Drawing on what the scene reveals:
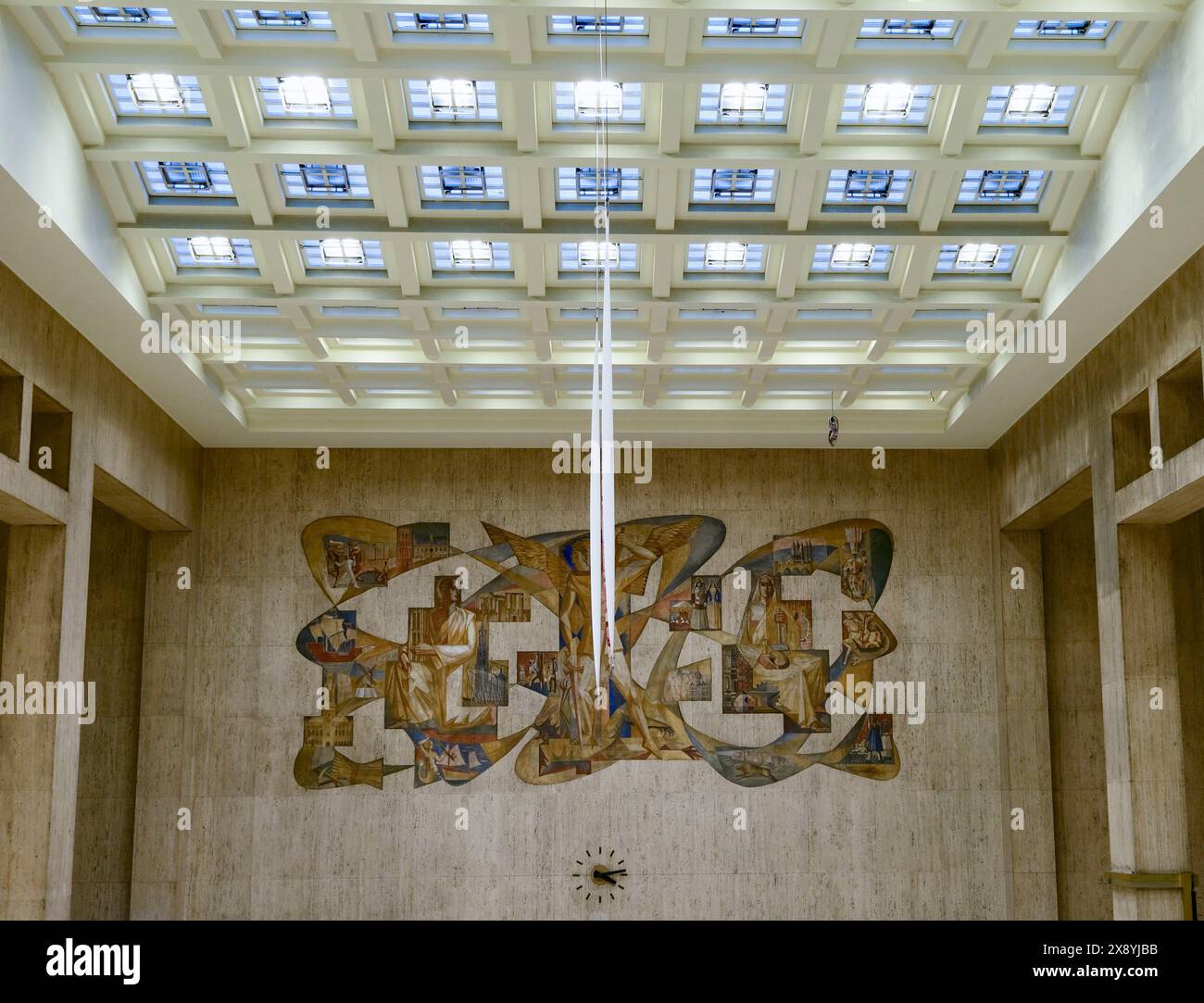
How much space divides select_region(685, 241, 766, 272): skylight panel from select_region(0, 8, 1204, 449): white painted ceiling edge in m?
3.55

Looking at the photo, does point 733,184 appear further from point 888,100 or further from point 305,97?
point 305,97

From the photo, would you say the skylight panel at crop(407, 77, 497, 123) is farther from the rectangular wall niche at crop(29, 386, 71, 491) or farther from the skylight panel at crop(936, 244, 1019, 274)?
the skylight panel at crop(936, 244, 1019, 274)

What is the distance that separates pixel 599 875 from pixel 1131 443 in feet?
32.9

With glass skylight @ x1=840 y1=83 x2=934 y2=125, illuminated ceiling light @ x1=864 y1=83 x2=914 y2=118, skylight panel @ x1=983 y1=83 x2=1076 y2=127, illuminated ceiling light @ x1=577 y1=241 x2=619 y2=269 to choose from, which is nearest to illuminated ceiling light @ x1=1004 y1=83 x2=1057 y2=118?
skylight panel @ x1=983 y1=83 x2=1076 y2=127

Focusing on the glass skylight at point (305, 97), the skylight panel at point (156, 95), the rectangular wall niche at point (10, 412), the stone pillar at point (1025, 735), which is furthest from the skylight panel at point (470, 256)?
the stone pillar at point (1025, 735)

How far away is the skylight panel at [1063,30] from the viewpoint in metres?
12.2

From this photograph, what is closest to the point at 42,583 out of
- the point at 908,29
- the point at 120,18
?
the point at 120,18

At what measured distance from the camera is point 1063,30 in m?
12.3

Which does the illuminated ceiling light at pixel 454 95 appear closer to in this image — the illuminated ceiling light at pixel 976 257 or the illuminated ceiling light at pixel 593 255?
the illuminated ceiling light at pixel 593 255

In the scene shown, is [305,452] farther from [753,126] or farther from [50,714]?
[753,126]

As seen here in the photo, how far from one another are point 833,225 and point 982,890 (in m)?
10.9

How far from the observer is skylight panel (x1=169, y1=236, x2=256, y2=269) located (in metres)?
16.2
